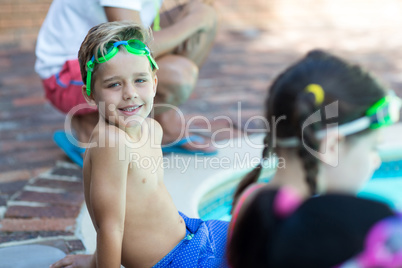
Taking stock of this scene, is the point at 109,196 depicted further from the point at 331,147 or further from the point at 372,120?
the point at 372,120

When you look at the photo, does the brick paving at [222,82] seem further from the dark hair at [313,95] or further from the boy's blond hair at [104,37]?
the dark hair at [313,95]

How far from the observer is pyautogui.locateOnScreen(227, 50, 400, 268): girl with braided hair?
4.77 ft

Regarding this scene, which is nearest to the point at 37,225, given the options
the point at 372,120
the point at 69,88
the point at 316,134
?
the point at 69,88

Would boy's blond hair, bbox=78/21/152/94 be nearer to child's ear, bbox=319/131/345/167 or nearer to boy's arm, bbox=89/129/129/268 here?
boy's arm, bbox=89/129/129/268

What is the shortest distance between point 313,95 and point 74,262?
122 centimetres

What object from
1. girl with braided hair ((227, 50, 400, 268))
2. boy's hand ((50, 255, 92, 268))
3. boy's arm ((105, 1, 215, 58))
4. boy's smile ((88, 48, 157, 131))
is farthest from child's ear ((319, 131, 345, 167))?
boy's arm ((105, 1, 215, 58))

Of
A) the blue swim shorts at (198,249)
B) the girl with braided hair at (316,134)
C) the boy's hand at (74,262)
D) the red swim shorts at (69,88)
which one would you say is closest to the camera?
the girl with braided hair at (316,134)

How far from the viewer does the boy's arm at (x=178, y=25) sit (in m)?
2.84

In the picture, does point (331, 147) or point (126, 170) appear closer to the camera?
point (331, 147)

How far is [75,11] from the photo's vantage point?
3057 millimetres

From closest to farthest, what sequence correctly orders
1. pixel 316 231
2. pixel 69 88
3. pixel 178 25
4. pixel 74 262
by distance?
pixel 316 231 → pixel 74 262 → pixel 69 88 → pixel 178 25

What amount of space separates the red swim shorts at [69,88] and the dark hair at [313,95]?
1766 mm

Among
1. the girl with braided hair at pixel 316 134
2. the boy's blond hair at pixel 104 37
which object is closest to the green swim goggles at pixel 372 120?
the girl with braided hair at pixel 316 134

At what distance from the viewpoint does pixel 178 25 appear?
3324 mm
